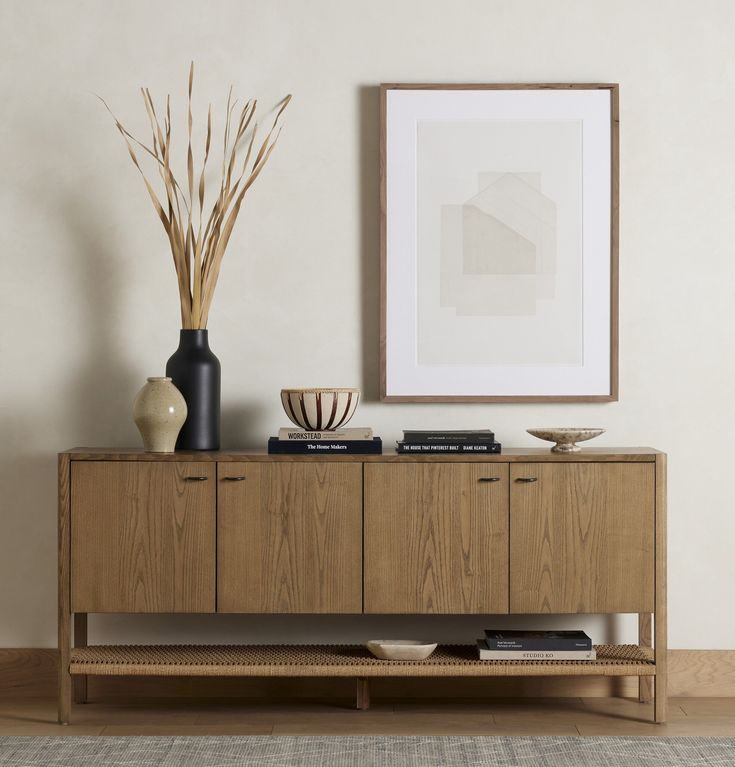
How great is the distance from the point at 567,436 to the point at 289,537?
0.87 m

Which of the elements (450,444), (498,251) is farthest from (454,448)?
(498,251)

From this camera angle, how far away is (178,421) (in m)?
2.77

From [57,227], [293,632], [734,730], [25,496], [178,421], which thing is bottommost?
[734,730]

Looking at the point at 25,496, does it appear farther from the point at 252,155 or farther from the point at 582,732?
the point at 582,732

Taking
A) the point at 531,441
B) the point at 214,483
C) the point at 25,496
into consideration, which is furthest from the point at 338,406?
the point at 25,496

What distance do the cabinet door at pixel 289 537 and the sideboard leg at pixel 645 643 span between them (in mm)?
940

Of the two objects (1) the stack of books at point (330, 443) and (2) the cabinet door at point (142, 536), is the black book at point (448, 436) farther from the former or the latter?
(2) the cabinet door at point (142, 536)

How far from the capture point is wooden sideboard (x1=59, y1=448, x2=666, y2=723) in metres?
2.73

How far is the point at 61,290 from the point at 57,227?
8.2 inches

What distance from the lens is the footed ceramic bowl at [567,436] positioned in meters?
2.77

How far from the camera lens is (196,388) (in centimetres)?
285

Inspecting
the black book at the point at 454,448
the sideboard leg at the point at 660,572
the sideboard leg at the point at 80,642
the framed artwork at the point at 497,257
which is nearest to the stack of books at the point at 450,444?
the black book at the point at 454,448

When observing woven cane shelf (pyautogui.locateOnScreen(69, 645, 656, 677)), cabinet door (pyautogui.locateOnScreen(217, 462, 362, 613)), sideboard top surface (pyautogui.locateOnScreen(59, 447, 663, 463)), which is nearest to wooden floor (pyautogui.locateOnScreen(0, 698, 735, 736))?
woven cane shelf (pyautogui.locateOnScreen(69, 645, 656, 677))

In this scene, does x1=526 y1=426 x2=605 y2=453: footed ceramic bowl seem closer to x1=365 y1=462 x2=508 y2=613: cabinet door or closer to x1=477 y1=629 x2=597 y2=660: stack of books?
x1=365 y1=462 x2=508 y2=613: cabinet door
